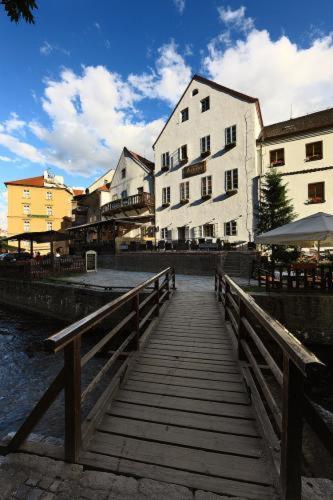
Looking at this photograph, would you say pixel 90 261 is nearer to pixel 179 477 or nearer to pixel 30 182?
pixel 179 477

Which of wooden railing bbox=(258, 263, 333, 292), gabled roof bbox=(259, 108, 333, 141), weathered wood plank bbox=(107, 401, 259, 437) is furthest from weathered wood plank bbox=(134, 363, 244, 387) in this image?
gabled roof bbox=(259, 108, 333, 141)

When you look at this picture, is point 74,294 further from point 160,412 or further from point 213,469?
point 213,469

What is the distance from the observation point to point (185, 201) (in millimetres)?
24422

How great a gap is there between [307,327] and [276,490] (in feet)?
24.4

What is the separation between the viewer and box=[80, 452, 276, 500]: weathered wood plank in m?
2.15

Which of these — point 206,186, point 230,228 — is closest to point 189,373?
point 230,228

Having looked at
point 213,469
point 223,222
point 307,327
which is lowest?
point 307,327

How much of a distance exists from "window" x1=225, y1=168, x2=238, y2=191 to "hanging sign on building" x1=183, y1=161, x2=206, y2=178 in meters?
2.36

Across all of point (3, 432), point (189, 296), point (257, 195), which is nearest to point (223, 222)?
point (257, 195)

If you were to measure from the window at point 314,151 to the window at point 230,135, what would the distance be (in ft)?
18.3

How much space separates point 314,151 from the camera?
19.6 meters

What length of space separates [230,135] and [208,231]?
820 cm

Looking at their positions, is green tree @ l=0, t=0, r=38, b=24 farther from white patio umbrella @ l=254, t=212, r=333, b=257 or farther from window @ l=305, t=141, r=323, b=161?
window @ l=305, t=141, r=323, b=161

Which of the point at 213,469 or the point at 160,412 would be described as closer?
the point at 213,469
